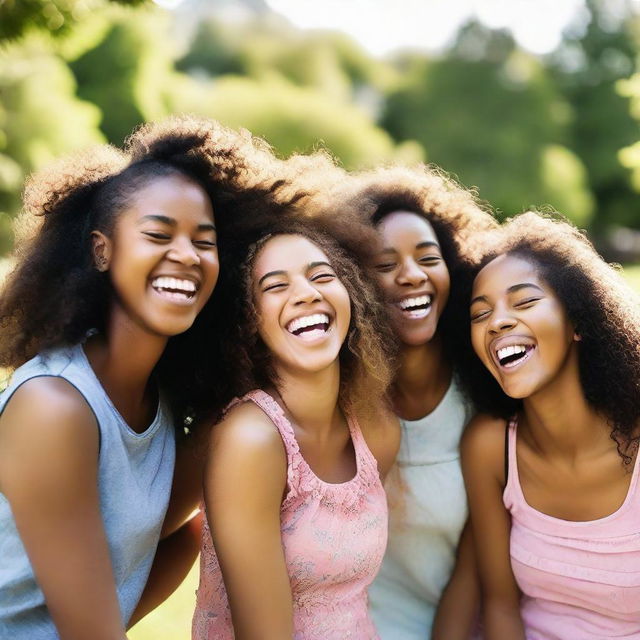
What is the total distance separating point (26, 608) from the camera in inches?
96.7

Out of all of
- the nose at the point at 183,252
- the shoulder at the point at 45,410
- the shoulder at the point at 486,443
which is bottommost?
the shoulder at the point at 45,410

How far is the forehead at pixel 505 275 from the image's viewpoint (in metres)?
3.01

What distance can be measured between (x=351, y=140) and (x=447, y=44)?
51.4 ft

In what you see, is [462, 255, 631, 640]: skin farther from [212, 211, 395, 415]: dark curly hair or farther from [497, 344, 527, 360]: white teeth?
[212, 211, 395, 415]: dark curly hair

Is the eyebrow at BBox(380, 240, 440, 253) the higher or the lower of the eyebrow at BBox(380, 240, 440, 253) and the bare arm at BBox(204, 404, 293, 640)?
the higher

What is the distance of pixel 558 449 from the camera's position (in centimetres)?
304

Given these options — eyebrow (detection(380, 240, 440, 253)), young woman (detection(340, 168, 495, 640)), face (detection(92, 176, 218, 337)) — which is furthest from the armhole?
eyebrow (detection(380, 240, 440, 253))

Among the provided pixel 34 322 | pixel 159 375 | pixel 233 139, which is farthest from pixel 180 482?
pixel 233 139

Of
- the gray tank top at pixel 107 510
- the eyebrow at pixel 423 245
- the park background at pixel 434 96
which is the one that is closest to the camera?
the gray tank top at pixel 107 510

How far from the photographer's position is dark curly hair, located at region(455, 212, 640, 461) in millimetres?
2932

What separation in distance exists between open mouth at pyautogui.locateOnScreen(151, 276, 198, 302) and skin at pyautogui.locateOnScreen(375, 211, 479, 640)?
97 cm

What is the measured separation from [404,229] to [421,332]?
45 centimetres

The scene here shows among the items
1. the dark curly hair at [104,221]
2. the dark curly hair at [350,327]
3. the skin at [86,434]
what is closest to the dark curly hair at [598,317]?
the dark curly hair at [350,327]

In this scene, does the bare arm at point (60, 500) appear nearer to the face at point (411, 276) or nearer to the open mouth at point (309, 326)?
the open mouth at point (309, 326)
